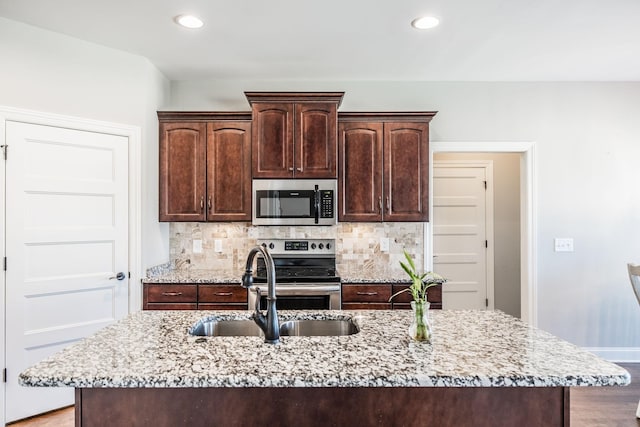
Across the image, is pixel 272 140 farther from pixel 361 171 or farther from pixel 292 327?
pixel 292 327

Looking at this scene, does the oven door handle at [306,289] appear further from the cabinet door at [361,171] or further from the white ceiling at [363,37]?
the white ceiling at [363,37]

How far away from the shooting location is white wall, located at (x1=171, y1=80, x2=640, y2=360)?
3807mm

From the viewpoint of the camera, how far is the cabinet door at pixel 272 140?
3387mm

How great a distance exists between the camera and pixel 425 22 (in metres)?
2.68

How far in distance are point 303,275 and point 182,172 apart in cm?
140

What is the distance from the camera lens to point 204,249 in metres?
3.79

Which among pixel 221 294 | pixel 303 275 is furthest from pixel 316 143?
pixel 221 294

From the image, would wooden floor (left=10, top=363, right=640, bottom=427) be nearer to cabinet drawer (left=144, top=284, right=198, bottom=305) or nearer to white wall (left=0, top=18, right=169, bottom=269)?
cabinet drawer (left=144, top=284, right=198, bottom=305)

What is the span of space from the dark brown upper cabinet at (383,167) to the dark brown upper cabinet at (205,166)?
0.87m

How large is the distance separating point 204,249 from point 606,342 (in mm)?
3943

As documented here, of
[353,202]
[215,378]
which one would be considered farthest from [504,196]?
[215,378]

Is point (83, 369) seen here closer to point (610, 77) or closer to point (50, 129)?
point (50, 129)

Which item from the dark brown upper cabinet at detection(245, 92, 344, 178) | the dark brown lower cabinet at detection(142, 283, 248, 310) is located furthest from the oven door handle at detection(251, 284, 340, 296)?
the dark brown upper cabinet at detection(245, 92, 344, 178)

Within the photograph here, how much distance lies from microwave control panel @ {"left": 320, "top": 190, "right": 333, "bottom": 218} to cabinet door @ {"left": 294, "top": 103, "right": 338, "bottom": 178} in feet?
0.48
